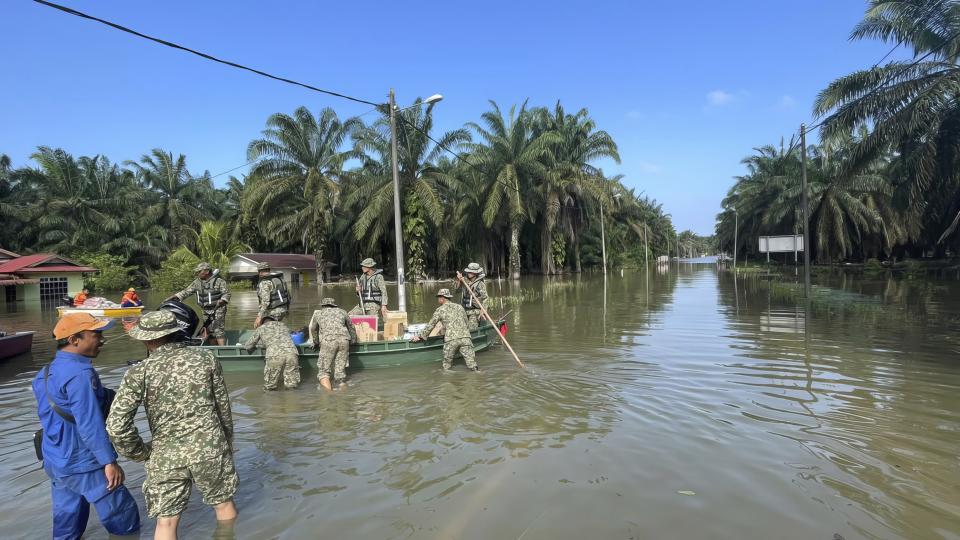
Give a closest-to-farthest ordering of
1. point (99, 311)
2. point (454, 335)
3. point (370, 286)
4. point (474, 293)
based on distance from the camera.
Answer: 1. point (99, 311)
2. point (454, 335)
3. point (370, 286)
4. point (474, 293)

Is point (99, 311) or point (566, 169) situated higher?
point (566, 169)

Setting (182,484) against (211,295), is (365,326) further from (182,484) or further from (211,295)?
(182,484)

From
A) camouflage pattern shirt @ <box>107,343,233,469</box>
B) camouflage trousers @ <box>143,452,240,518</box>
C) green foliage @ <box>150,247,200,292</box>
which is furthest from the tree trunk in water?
camouflage pattern shirt @ <box>107,343,233,469</box>

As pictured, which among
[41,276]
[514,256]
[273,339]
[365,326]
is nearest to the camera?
[273,339]

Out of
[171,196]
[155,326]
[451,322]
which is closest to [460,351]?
[451,322]

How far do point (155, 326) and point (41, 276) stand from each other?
3435 centimetres

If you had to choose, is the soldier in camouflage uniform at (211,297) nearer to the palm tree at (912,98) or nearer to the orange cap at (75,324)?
the orange cap at (75,324)

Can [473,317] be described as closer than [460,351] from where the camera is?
No

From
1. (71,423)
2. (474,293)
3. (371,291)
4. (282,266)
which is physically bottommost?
(71,423)

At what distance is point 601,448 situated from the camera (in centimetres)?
546

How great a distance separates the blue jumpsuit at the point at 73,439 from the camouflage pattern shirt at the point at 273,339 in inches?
185

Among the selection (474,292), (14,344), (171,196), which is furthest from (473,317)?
(171,196)

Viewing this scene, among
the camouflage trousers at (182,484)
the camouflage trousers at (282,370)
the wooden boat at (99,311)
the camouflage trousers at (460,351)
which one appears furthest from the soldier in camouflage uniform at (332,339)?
the camouflage trousers at (182,484)

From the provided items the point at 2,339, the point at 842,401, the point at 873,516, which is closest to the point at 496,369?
the point at 842,401
